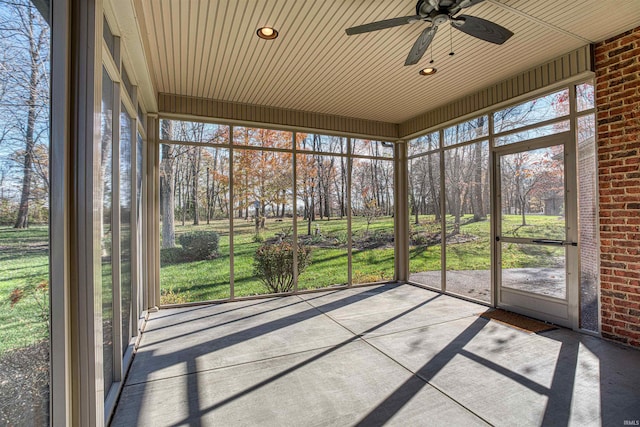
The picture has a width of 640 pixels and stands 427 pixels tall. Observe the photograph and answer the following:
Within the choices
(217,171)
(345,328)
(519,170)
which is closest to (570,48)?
(519,170)

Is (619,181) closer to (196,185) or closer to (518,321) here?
(518,321)

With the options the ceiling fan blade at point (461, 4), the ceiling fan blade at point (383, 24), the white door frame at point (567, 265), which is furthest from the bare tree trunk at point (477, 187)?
the ceiling fan blade at point (383, 24)

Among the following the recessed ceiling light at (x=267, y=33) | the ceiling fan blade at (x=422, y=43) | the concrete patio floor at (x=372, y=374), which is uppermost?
the recessed ceiling light at (x=267, y=33)

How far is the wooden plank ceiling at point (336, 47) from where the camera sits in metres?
2.96

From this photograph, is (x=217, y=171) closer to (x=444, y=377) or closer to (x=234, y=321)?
(x=234, y=321)

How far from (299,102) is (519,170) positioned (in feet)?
11.5

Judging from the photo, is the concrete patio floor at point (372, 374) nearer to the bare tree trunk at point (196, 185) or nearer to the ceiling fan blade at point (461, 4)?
the bare tree trunk at point (196, 185)

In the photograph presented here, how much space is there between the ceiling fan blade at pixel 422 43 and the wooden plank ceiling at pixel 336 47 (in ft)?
1.03

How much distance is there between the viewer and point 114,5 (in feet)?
7.73

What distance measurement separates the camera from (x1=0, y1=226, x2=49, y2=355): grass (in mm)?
1091

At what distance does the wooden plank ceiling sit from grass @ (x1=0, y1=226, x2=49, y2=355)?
2501 millimetres

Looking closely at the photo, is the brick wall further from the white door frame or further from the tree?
the tree

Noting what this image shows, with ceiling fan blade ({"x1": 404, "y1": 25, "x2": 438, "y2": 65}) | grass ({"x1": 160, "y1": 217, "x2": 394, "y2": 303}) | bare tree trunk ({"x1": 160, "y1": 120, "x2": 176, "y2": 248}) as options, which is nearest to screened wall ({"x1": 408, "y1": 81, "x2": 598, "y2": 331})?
grass ({"x1": 160, "y1": 217, "x2": 394, "y2": 303})

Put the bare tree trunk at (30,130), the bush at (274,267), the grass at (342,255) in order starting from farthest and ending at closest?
the bush at (274,267) < the grass at (342,255) < the bare tree trunk at (30,130)
